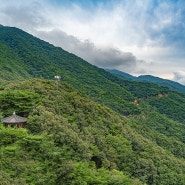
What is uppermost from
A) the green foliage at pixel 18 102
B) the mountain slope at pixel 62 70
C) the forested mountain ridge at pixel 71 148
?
the mountain slope at pixel 62 70

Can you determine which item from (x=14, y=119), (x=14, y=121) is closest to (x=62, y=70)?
(x=14, y=119)

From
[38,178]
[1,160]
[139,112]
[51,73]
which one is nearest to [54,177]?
[38,178]

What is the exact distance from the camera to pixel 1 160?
764 inches

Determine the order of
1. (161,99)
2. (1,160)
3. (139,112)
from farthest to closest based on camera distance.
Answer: (161,99), (139,112), (1,160)

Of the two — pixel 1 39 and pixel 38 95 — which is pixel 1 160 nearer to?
pixel 38 95

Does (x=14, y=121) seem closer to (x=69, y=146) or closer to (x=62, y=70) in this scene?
(x=69, y=146)

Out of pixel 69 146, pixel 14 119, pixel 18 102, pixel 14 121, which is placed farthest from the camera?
pixel 18 102

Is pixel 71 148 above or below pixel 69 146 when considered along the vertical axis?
below

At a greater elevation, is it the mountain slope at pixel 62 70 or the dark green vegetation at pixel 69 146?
the mountain slope at pixel 62 70

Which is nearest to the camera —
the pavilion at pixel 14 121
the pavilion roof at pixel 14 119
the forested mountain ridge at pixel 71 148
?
the forested mountain ridge at pixel 71 148

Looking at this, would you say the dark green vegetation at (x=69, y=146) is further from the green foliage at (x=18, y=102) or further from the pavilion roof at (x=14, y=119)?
the pavilion roof at (x=14, y=119)

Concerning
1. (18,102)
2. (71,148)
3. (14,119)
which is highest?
(18,102)

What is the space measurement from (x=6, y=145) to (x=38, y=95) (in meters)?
10.4

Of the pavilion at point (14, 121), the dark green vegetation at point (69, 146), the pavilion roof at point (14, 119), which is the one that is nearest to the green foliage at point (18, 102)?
the dark green vegetation at point (69, 146)
